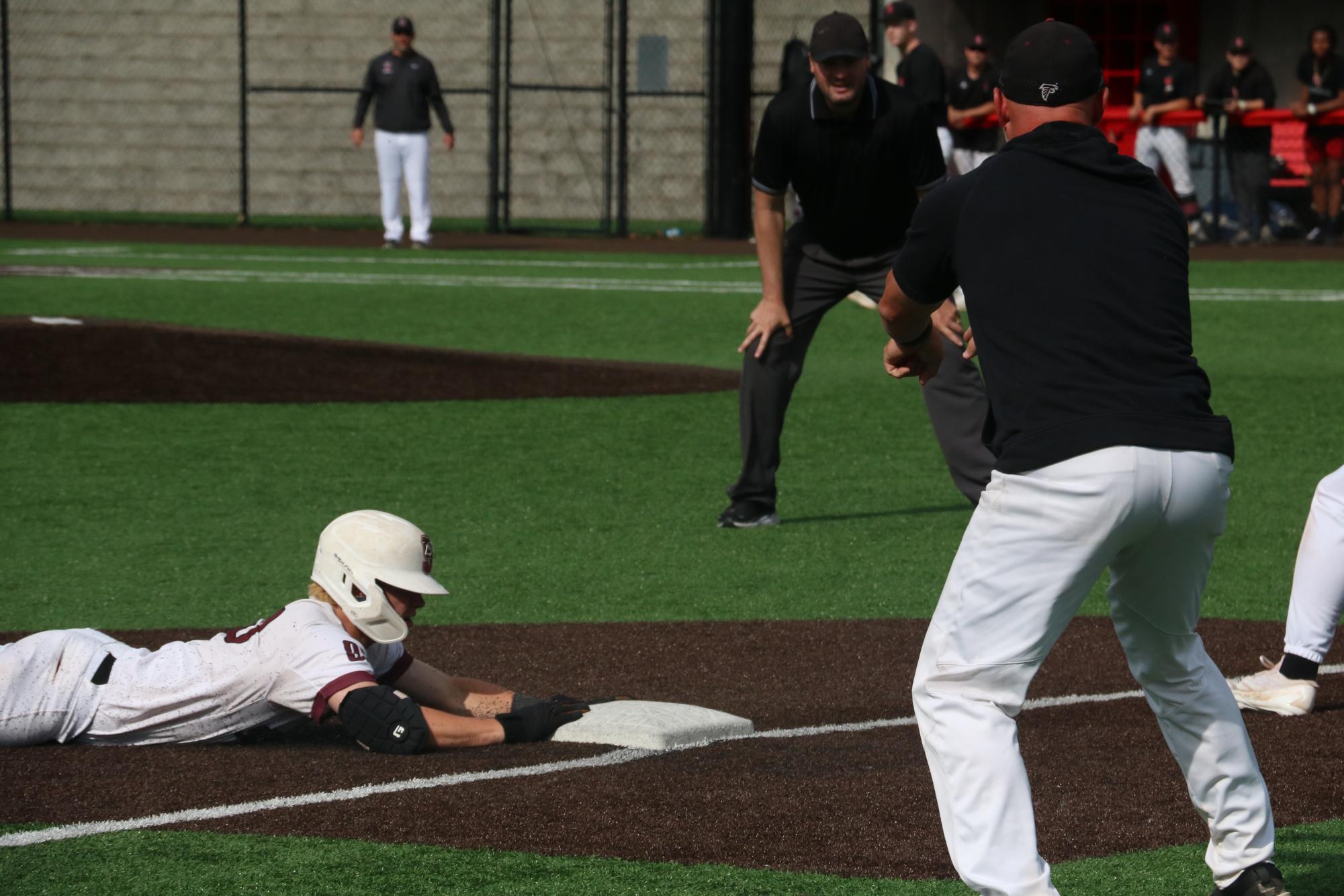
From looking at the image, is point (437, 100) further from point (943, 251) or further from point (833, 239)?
point (943, 251)

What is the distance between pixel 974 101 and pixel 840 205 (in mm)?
13502

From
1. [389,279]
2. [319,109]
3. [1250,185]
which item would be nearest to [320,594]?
[389,279]

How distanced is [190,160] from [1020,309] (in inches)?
1158

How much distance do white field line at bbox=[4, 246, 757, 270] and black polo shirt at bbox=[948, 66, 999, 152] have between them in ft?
8.72

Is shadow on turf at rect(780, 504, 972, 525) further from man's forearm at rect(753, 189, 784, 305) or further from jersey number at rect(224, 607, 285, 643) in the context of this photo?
jersey number at rect(224, 607, 285, 643)

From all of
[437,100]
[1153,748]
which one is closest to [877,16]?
[437,100]

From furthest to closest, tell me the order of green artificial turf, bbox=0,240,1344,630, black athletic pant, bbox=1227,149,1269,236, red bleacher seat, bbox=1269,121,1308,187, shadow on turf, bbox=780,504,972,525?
red bleacher seat, bbox=1269,121,1308,187 < black athletic pant, bbox=1227,149,1269,236 < shadow on turf, bbox=780,504,972,525 < green artificial turf, bbox=0,240,1344,630

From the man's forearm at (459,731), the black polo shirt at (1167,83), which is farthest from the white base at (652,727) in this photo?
the black polo shirt at (1167,83)

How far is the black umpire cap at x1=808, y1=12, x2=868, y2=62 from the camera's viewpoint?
815cm

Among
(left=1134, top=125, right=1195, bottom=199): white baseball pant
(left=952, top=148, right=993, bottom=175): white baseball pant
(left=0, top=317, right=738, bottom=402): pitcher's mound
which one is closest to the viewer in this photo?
(left=0, top=317, right=738, bottom=402): pitcher's mound

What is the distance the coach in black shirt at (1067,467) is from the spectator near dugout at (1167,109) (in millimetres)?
18278

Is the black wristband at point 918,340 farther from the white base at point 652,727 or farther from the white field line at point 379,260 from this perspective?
the white field line at point 379,260

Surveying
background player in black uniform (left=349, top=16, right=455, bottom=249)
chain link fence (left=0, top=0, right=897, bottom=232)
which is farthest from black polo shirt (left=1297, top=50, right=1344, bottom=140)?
background player in black uniform (left=349, top=16, right=455, bottom=249)

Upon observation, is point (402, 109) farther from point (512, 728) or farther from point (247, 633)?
point (512, 728)
